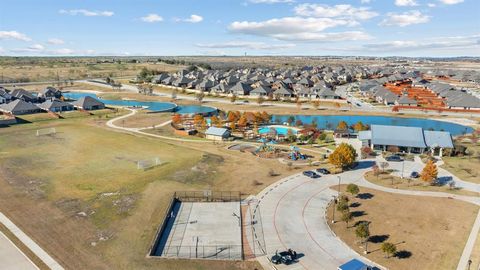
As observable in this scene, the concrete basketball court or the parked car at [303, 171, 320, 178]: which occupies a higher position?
the parked car at [303, 171, 320, 178]

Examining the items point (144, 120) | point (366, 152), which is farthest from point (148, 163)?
point (144, 120)

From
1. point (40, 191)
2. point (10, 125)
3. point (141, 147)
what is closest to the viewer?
point (40, 191)

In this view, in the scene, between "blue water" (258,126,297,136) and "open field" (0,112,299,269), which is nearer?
"open field" (0,112,299,269)

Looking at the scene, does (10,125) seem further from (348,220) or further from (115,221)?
(348,220)

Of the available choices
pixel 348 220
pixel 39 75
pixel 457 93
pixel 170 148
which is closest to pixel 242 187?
pixel 348 220

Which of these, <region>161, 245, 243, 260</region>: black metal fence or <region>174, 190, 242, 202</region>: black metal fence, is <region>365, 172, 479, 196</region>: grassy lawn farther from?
<region>161, 245, 243, 260</region>: black metal fence

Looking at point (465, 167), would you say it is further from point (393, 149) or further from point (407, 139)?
point (393, 149)

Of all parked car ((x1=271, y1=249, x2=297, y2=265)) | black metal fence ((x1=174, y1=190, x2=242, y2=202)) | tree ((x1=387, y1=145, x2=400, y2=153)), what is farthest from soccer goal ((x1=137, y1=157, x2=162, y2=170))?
tree ((x1=387, y1=145, x2=400, y2=153))
